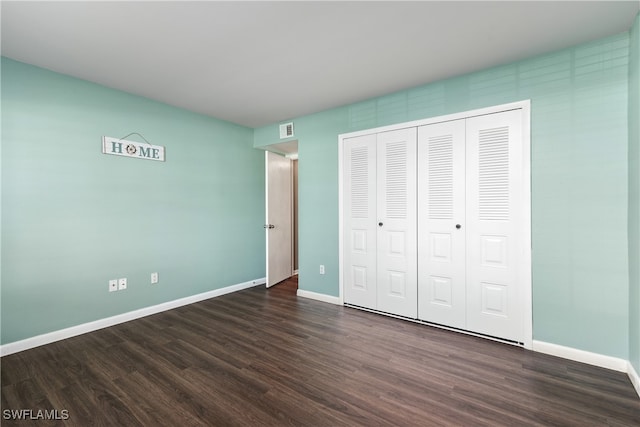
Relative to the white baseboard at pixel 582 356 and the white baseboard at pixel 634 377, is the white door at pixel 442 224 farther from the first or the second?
the white baseboard at pixel 634 377

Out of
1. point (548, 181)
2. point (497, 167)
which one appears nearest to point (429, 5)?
point (497, 167)

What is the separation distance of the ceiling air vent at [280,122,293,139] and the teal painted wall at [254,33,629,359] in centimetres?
228

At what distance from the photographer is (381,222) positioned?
3254 mm

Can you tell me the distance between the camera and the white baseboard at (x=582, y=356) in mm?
2081

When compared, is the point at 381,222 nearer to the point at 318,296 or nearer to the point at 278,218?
the point at 318,296

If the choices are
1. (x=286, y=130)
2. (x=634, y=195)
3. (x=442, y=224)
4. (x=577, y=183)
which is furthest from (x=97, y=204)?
(x=634, y=195)

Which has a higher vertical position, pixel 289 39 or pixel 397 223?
pixel 289 39

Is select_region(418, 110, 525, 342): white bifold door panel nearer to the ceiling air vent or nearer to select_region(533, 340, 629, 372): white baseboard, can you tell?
select_region(533, 340, 629, 372): white baseboard

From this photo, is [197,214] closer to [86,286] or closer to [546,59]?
[86,286]

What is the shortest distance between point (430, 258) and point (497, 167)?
3.58 ft

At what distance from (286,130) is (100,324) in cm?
326

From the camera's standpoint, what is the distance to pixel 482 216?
2631 millimetres

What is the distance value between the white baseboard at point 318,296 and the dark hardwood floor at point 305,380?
74 cm

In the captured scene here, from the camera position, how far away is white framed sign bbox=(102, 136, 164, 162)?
2963 millimetres
